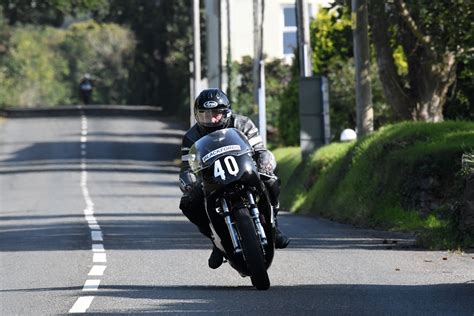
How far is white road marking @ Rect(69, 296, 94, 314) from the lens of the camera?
11.6m

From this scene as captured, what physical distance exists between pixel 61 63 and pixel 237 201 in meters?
111

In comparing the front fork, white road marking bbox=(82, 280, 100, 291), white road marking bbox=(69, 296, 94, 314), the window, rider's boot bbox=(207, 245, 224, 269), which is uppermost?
the window

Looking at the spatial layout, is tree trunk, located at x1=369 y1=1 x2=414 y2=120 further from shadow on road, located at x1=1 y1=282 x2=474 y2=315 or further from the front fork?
shadow on road, located at x1=1 y1=282 x2=474 y2=315

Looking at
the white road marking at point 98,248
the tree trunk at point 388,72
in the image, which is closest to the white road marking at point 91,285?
the white road marking at point 98,248

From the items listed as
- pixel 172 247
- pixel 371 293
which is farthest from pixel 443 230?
pixel 371 293

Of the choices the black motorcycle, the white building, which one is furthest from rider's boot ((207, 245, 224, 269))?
the white building

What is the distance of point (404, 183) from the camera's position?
22.5 metres

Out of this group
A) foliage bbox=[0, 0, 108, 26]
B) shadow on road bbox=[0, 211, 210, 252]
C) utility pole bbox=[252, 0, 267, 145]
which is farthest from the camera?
foliage bbox=[0, 0, 108, 26]

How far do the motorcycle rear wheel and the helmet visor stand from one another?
1.14 m

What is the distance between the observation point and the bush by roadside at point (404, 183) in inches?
799

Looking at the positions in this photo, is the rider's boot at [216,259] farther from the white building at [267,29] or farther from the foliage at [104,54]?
the foliage at [104,54]

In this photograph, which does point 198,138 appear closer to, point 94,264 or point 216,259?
point 216,259

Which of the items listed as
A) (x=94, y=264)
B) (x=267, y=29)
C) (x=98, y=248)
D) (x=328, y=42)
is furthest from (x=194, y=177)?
(x=267, y=29)

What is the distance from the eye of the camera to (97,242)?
63.4ft
